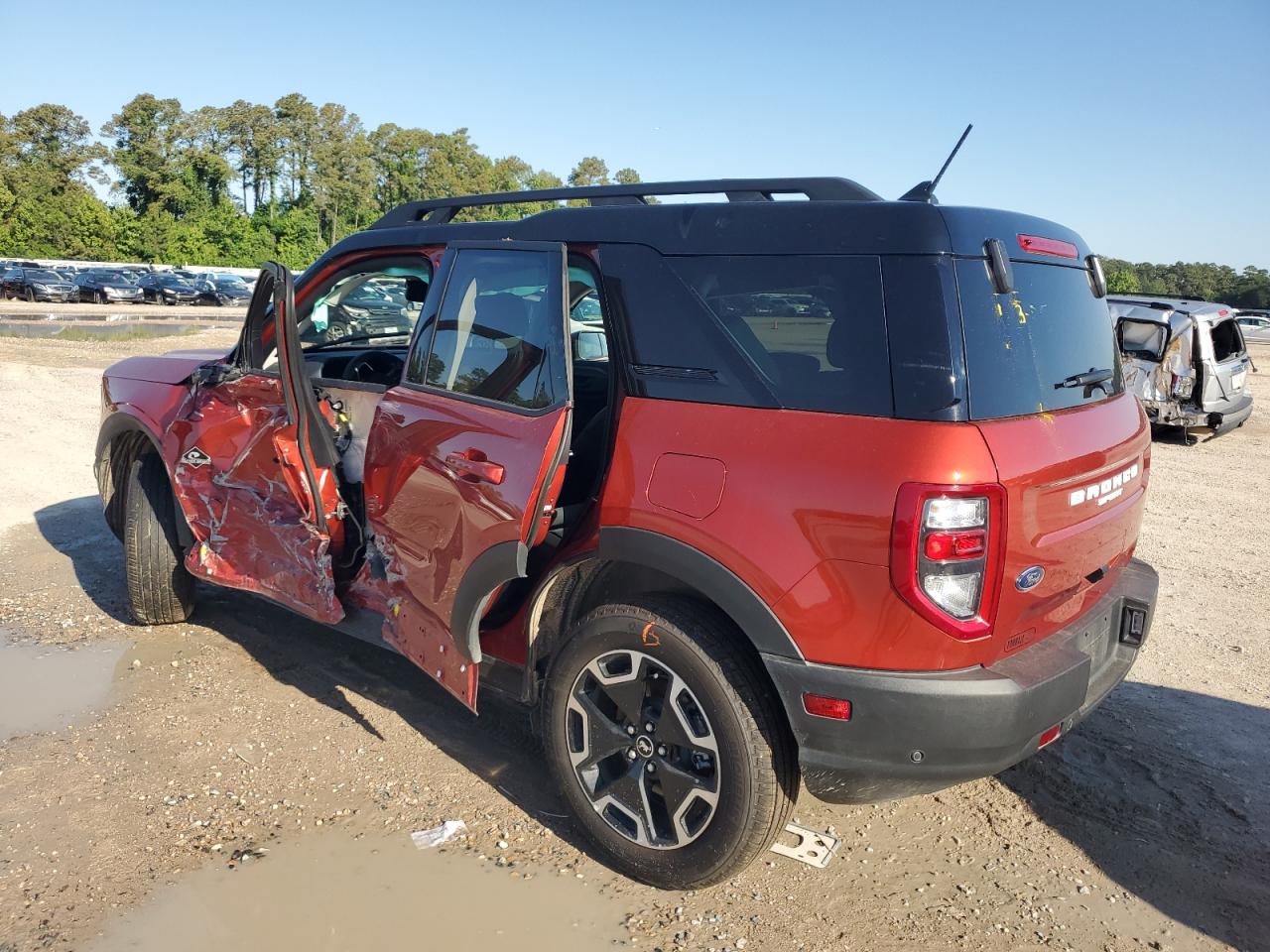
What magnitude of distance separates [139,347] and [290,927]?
72.4 ft

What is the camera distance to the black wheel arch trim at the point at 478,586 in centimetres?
297

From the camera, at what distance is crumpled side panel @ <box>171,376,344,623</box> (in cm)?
396

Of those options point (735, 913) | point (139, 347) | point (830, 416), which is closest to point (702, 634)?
point (830, 416)

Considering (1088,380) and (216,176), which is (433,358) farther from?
(216,176)

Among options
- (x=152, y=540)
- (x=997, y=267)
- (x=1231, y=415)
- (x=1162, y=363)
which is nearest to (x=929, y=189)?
(x=997, y=267)

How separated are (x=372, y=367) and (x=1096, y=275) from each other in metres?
3.25

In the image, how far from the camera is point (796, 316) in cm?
262

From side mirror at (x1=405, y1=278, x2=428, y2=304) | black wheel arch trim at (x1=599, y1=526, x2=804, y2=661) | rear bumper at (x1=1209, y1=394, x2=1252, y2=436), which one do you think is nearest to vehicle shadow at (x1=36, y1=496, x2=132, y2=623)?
side mirror at (x1=405, y1=278, x2=428, y2=304)

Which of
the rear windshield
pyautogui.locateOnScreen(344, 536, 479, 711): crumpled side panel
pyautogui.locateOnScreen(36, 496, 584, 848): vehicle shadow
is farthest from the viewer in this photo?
pyautogui.locateOnScreen(36, 496, 584, 848): vehicle shadow

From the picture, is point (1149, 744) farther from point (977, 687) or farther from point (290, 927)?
point (290, 927)

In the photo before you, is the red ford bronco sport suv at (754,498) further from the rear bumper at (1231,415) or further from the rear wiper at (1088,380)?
the rear bumper at (1231,415)

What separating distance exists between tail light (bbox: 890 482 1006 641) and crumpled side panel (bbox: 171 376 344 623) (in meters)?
2.49

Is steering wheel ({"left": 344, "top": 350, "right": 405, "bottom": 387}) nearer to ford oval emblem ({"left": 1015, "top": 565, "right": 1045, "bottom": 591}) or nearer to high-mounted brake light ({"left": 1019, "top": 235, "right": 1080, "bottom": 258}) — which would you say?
high-mounted brake light ({"left": 1019, "top": 235, "right": 1080, "bottom": 258})

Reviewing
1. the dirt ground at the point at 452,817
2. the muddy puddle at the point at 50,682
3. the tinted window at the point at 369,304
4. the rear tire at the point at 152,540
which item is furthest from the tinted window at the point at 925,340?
the rear tire at the point at 152,540
